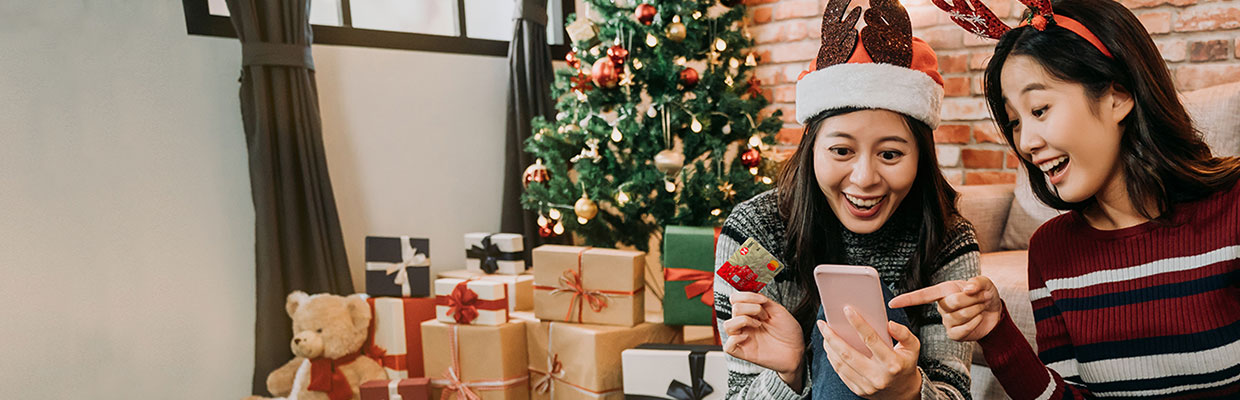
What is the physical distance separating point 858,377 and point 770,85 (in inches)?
111

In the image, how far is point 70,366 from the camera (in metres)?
2.06

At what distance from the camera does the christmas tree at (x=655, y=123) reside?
2.25 m

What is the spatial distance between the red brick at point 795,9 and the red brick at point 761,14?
0.05 meters

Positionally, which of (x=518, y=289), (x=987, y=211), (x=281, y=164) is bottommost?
(x=518, y=289)

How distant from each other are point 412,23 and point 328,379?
1615mm

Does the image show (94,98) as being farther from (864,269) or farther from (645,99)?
(864,269)

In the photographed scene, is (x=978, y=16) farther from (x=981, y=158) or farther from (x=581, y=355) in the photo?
(x=981, y=158)

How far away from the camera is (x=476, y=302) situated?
2.14 metres

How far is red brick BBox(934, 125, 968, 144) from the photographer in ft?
9.37

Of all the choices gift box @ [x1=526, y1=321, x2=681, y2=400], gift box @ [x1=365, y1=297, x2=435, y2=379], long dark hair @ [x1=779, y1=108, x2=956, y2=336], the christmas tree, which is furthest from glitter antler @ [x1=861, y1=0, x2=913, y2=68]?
gift box @ [x1=365, y1=297, x2=435, y2=379]

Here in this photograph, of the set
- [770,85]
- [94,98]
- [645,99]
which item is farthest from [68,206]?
[770,85]

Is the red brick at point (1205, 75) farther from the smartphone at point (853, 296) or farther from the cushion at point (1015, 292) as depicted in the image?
the smartphone at point (853, 296)

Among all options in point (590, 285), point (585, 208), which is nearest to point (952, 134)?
point (585, 208)

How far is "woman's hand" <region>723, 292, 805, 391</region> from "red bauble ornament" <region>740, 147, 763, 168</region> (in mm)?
1247
